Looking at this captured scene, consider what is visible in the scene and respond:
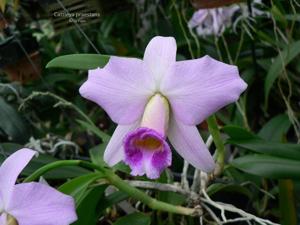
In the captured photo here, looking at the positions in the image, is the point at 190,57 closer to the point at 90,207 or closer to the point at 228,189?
the point at 228,189

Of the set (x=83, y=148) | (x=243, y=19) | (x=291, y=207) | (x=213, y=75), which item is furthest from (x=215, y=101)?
(x=83, y=148)

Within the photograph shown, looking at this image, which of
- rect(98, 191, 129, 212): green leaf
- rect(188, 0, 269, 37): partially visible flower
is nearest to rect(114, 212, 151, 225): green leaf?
rect(98, 191, 129, 212): green leaf

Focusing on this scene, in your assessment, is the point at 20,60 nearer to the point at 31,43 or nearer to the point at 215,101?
the point at 31,43

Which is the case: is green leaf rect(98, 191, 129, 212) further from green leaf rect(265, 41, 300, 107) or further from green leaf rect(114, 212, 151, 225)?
green leaf rect(265, 41, 300, 107)

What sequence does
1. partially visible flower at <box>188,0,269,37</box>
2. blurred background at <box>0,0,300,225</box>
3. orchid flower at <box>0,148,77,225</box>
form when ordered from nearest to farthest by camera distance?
orchid flower at <box>0,148,77,225</box>, blurred background at <box>0,0,300,225</box>, partially visible flower at <box>188,0,269,37</box>

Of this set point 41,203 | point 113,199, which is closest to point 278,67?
point 113,199

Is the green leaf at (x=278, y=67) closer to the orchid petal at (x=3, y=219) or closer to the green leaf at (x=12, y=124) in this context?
the green leaf at (x=12, y=124)

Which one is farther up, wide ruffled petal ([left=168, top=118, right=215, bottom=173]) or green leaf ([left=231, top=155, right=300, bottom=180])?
wide ruffled petal ([left=168, top=118, right=215, bottom=173])
